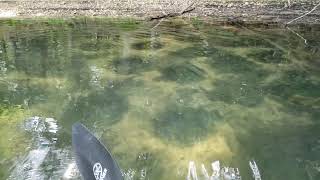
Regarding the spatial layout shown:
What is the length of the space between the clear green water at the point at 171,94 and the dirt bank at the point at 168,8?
4.20 feet

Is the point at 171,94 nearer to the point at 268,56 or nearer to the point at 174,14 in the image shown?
the point at 268,56

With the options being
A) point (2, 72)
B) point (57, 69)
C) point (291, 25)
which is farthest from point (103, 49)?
point (291, 25)

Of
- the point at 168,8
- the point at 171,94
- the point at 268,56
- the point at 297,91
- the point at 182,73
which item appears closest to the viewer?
the point at 171,94

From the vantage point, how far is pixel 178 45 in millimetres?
12664

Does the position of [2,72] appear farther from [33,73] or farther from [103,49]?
[103,49]

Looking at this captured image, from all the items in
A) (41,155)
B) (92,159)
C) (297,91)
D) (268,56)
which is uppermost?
(92,159)

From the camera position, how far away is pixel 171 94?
9109 mm

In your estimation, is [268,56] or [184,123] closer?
[184,123]

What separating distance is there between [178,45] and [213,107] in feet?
14.8

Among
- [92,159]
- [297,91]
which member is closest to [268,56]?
[297,91]

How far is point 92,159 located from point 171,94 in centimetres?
424

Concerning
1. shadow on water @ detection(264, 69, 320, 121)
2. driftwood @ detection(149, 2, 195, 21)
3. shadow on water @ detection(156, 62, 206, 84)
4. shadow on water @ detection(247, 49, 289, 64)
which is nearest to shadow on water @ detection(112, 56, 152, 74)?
shadow on water @ detection(156, 62, 206, 84)

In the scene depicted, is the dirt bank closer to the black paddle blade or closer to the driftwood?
the driftwood

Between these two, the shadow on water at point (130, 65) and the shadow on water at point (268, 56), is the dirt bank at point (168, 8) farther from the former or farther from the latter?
the shadow on water at point (130, 65)
